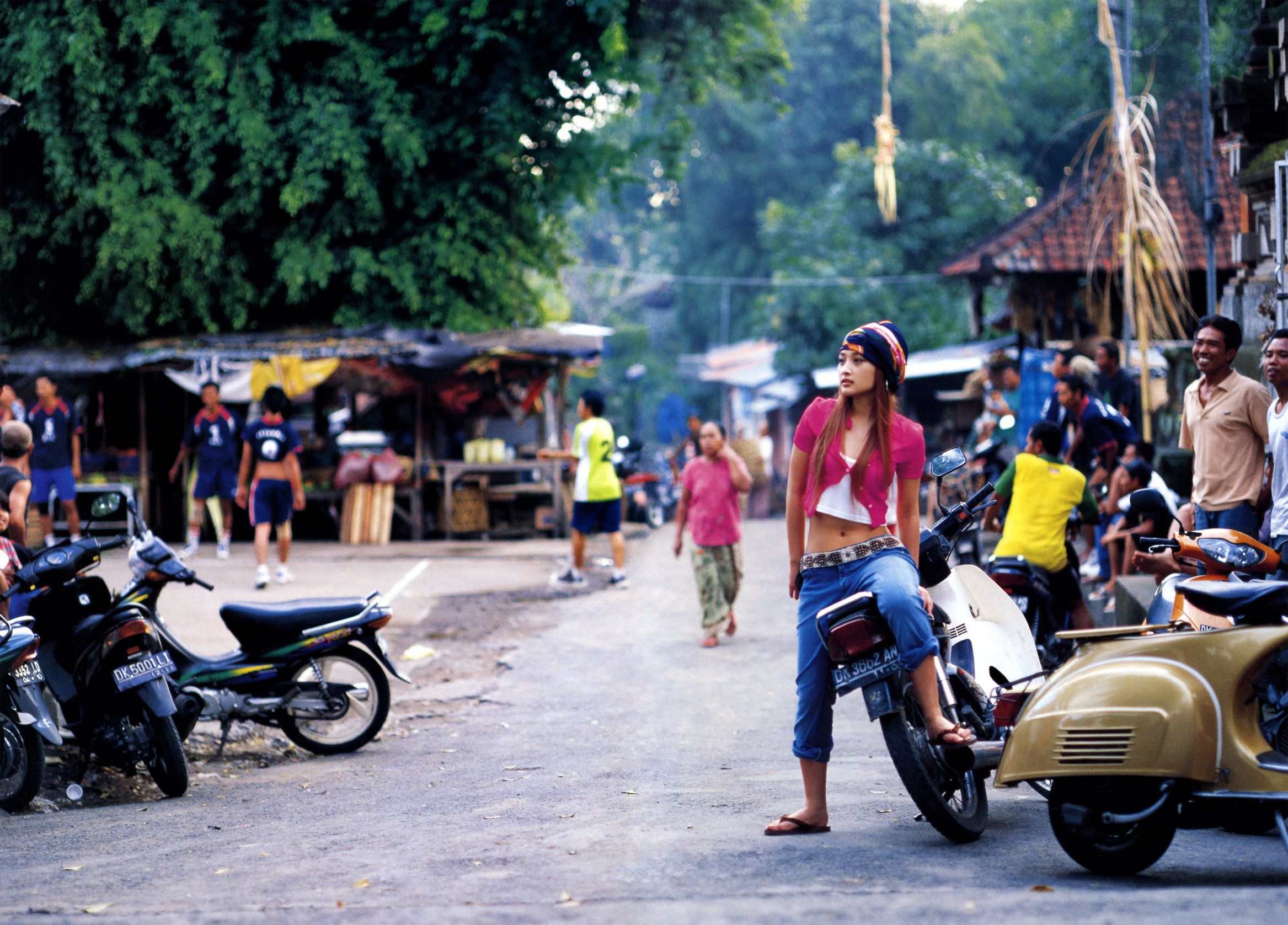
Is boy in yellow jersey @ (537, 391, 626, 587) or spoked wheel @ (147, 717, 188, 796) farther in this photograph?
boy in yellow jersey @ (537, 391, 626, 587)

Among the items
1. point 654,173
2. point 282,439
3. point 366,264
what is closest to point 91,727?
point 282,439

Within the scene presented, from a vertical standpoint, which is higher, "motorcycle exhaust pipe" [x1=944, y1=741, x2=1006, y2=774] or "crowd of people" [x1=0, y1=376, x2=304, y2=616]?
"crowd of people" [x1=0, y1=376, x2=304, y2=616]

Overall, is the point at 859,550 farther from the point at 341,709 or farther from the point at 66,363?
the point at 66,363

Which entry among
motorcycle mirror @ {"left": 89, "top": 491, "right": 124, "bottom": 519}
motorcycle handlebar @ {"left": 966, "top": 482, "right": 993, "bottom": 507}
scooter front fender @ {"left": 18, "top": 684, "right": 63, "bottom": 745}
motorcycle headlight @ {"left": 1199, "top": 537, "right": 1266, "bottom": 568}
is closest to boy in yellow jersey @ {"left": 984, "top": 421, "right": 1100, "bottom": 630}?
motorcycle handlebar @ {"left": 966, "top": 482, "right": 993, "bottom": 507}

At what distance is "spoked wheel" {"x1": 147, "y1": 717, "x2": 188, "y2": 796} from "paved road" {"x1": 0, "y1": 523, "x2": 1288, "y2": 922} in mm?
124

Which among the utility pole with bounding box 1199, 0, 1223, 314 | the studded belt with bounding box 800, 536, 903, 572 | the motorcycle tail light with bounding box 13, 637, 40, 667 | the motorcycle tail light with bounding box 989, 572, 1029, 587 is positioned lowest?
the motorcycle tail light with bounding box 989, 572, 1029, 587

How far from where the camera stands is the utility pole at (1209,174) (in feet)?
35.7

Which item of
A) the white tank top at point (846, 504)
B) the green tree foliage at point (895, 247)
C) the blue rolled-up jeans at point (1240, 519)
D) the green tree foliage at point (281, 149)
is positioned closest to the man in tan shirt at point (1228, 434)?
the blue rolled-up jeans at point (1240, 519)

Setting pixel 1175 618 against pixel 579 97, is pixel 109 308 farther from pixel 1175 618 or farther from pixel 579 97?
pixel 1175 618

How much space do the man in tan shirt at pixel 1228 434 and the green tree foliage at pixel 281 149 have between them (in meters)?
13.2

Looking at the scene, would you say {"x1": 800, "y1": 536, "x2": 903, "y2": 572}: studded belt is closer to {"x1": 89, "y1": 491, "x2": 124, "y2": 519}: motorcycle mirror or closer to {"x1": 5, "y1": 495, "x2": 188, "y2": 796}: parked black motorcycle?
{"x1": 5, "y1": 495, "x2": 188, "y2": 796}: parked black motorcycle

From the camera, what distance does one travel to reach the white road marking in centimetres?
1316

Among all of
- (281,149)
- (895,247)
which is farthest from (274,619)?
(895,247)

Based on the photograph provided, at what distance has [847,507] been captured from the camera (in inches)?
192
